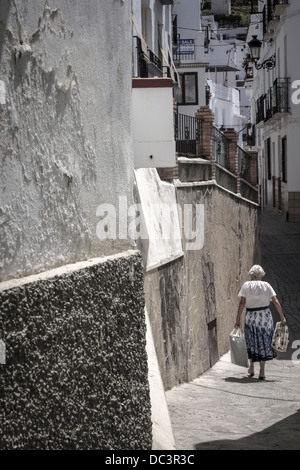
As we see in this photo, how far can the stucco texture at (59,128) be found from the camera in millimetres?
3645

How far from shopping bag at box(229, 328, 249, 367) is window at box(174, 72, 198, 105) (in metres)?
31.2

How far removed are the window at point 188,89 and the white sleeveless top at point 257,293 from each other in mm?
31256

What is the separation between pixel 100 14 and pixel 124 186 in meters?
1.12

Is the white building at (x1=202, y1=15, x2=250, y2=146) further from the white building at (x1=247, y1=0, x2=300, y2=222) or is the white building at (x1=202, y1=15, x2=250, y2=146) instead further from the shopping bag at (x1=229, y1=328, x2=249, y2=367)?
the shopping bag at (x1=229, y1=328, x2=249, y2=367)

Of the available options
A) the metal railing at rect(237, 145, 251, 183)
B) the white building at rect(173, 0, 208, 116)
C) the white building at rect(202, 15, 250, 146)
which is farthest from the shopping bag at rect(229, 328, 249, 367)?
the white building at rect(202, 15, 250, 146)

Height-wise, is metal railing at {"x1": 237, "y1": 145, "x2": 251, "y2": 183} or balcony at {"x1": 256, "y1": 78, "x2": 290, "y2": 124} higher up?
balcony at {"x1": 256, "y1": 78, "x2": 290, "y2": 124}

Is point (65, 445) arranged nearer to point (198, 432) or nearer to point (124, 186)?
point (124, 186)

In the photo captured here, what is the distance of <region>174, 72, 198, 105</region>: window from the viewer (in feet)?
137

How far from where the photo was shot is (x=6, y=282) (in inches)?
139

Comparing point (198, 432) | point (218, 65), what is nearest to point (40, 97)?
point (198, 432)

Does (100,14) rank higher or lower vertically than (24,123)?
higher

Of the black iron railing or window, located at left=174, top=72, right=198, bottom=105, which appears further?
window, located at left=174, top=72, right=198, bottom=105

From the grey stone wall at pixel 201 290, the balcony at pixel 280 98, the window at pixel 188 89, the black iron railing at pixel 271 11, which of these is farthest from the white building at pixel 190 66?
the grey stone wall at pixel 201 290

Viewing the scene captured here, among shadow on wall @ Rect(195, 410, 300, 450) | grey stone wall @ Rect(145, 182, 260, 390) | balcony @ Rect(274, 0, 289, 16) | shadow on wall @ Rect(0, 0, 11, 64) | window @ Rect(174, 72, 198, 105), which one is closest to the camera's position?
shadow on wall @ Rect(0, 0, 11, 64)
